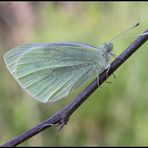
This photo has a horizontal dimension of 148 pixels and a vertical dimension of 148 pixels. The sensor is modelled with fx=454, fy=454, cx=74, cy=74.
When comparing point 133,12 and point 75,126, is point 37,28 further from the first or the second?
point 75,126

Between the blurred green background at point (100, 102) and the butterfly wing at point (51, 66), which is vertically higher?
the butterfly wing at point (51, 66)

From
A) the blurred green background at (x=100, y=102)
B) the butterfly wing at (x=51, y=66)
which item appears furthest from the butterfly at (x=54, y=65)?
the blurred green background at (x=100, y=102)

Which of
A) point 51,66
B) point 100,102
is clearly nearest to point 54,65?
point 51,66

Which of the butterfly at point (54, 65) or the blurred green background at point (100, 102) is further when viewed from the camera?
the blurred green background at point (100, 102)

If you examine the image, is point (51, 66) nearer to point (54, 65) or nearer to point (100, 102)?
point (54, 65)

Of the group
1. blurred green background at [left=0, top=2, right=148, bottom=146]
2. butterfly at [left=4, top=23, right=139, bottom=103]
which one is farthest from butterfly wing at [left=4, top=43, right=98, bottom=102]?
blurred green background at [left=0, top=2, right=148, bottom=146]

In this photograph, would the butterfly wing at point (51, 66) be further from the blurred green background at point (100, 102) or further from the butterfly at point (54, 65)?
the blurred green background at point (100, 102)
